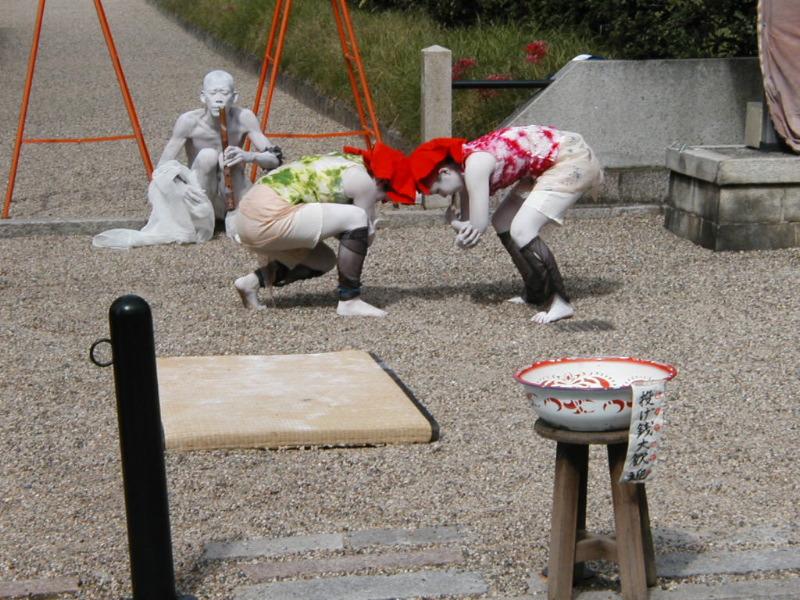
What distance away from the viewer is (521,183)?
6109 millimetres

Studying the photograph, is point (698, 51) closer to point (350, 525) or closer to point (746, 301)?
point (746, 301)

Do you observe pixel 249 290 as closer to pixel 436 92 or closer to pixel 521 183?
pixel 521 183

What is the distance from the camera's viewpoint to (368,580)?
3.19 m

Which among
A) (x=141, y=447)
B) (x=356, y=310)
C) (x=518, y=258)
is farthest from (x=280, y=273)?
(x=141, y=447)

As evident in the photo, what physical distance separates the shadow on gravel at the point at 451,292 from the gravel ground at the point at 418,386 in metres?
0.02

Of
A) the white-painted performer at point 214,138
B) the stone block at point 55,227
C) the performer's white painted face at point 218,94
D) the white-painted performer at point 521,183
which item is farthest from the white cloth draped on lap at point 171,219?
the white-painted performer at point 521,183

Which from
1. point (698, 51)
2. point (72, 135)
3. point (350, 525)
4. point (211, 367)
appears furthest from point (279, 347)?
point (72, 135)

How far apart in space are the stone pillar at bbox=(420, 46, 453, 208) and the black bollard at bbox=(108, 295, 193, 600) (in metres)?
5.75

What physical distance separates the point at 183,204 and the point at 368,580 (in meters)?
5.12

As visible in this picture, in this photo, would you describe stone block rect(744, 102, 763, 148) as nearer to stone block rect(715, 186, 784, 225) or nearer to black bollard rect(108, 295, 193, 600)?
stone block rect(715, 186, 784, 225)

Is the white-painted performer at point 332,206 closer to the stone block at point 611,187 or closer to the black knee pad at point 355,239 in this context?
the black knee pad at point 355,239

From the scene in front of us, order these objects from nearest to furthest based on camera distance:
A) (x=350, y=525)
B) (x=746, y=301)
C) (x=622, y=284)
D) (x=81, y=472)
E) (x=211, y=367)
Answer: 1. (x=350, y=525)
2. (x=81, y=472)
3. (x=211, y=367)
4. (x=746, y=301)
5. (x=622, y=284)

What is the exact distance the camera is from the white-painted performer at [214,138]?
25.6 ft

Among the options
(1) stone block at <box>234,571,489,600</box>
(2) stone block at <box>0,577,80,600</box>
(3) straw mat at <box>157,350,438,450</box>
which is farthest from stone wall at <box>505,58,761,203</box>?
(2) stone block at <box>0,577,80,600</box>
